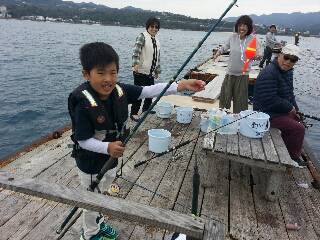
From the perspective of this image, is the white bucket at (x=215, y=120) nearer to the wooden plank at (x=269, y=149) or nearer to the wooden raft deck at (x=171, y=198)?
the wooden raft deck at (x=171, y=198)

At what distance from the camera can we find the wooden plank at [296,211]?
13.5ft

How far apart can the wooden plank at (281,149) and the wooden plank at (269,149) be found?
2.4 inches

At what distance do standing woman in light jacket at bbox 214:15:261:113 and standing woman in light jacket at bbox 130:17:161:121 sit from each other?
5.17 ft

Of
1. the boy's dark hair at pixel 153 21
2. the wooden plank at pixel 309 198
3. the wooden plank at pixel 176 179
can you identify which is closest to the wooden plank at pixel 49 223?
the wooden plank at pixel 176 179

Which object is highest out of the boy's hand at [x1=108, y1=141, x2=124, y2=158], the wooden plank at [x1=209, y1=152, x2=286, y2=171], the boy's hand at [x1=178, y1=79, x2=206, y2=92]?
the boy's hand at [x1=178, y1=79, x2=206, y2=92]

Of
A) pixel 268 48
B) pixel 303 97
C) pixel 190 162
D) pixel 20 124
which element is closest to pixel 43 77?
pixel 20 124

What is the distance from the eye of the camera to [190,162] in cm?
582

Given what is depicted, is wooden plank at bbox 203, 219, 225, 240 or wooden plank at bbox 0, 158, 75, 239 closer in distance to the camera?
wooden plank at bbox 203, 219, 225, 240

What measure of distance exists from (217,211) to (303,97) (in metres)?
21.8

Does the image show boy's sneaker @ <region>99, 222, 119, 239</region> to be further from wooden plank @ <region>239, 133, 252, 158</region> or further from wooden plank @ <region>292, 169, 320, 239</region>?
wooden plank @ <region>292, 169, 320, 239</region>

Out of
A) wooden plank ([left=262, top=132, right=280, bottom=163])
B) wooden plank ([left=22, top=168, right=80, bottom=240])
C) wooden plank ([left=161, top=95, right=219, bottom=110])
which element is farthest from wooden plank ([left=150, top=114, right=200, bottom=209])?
wooden plank ([left=161, top=95, right=219, bottom=110])

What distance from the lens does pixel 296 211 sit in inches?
180

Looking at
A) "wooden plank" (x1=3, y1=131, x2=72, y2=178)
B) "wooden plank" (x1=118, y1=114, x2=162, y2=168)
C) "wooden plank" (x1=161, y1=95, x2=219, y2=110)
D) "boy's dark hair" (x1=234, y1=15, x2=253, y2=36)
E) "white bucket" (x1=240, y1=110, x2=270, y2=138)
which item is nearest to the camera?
"white bucket" (x1=240, y1=110, x2=270, y2=138)

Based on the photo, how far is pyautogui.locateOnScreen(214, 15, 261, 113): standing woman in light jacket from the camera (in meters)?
7.17
